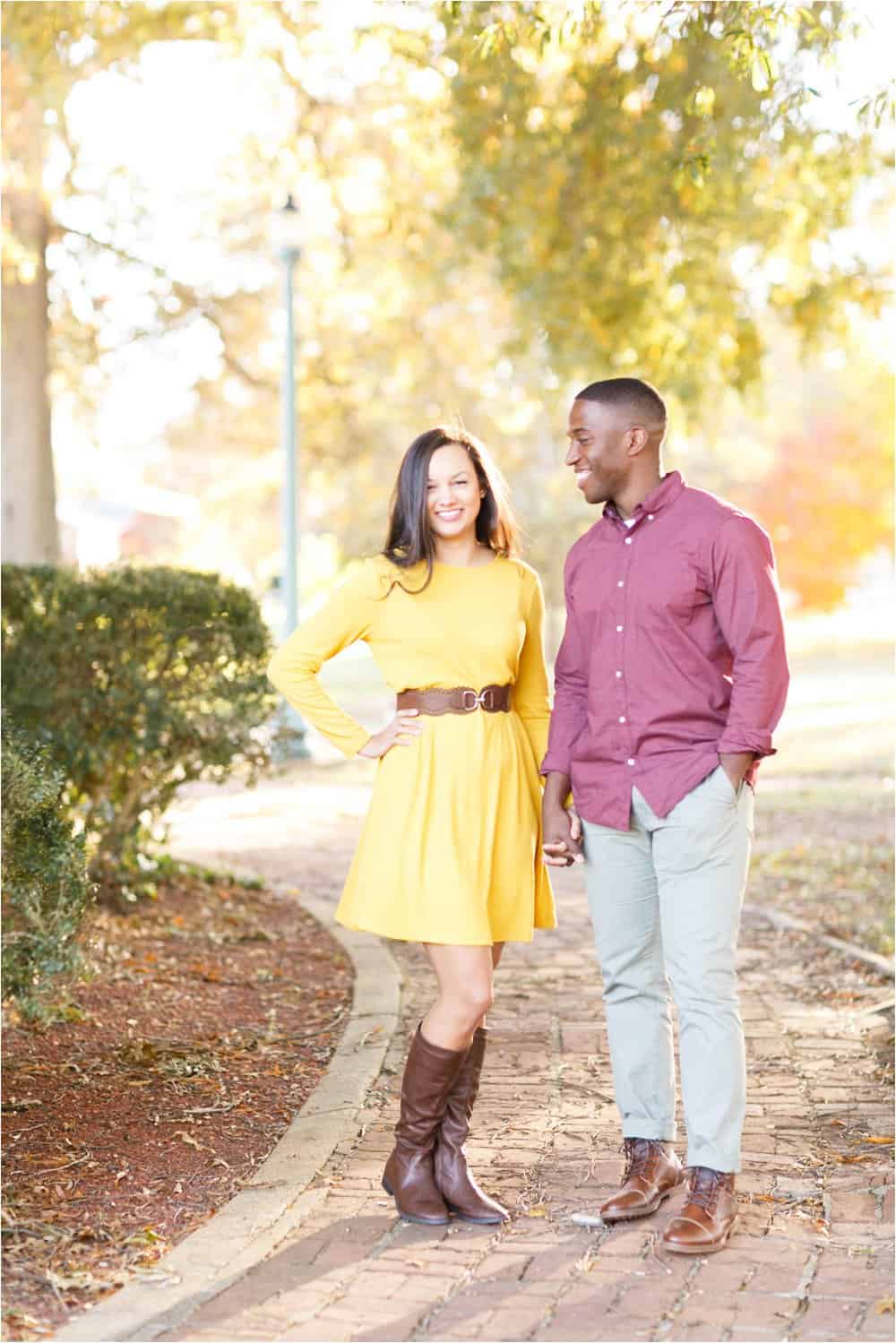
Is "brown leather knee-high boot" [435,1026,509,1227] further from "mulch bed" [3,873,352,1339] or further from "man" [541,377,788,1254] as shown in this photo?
"mulch bed" [3,873,352,1339]

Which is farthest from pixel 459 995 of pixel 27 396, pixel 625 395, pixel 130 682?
pixel 27 396

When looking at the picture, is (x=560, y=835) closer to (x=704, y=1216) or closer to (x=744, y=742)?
(x=744, y=742)

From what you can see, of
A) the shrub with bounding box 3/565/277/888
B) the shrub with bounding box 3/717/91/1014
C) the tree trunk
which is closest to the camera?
the shrub with bounding box 3/717/91/1014

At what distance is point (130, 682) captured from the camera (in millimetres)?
7895

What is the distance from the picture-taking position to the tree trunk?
11766 millimetres

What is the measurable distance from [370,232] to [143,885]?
27.7 ft

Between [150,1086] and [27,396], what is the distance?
7541 millimetres

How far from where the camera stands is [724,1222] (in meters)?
4.20

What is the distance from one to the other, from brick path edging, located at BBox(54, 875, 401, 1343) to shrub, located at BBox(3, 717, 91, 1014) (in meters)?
0.86

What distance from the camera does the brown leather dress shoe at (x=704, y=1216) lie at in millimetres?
4113

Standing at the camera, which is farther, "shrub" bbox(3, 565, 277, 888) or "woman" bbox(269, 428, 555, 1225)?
"shrub" bbox(3, 565, 277, 888)

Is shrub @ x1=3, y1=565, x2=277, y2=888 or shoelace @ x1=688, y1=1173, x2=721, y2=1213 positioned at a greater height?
shrub @ x1=3, y1=565, x2=277, y2=888

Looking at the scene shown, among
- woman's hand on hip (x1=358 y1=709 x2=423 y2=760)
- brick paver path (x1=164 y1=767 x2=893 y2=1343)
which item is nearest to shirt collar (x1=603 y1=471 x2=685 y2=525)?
woman's hand on hip (x1=358 y1=709 x2=423 y2=760)

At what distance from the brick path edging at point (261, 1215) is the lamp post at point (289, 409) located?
837cm
